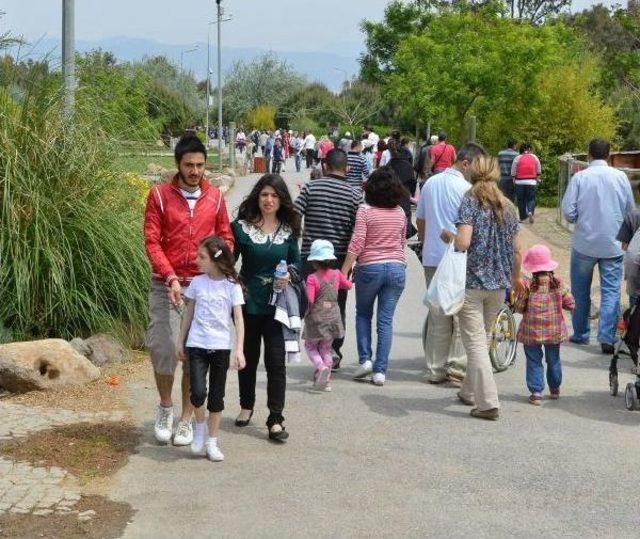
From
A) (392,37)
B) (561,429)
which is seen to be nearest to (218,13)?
(392,37)

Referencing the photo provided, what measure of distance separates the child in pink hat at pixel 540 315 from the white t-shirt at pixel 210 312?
2602 millimetres

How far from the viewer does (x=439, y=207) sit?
951 cm

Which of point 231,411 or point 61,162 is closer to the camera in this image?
point 231,411

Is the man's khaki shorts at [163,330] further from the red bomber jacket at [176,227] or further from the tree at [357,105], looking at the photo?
the tree at [357,105]

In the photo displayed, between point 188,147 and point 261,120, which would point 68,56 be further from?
point 261,120

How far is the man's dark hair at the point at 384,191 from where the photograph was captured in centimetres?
925

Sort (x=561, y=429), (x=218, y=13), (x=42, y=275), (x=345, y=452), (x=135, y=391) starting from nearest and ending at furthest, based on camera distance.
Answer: (x=345, y=452), (x=561, y=429), (x=135, y=391), (x=42, y=275), (x=218, y=13)

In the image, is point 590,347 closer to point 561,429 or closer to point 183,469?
point 561,429

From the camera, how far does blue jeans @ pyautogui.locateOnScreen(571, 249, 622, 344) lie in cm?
1094

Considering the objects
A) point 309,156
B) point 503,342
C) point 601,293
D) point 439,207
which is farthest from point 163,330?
point 309,156

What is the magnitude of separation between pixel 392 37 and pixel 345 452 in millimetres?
53778

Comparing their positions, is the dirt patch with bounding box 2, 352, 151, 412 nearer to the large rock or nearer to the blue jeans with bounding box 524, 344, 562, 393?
the large rock

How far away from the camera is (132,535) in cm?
566

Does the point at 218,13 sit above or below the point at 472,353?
above
